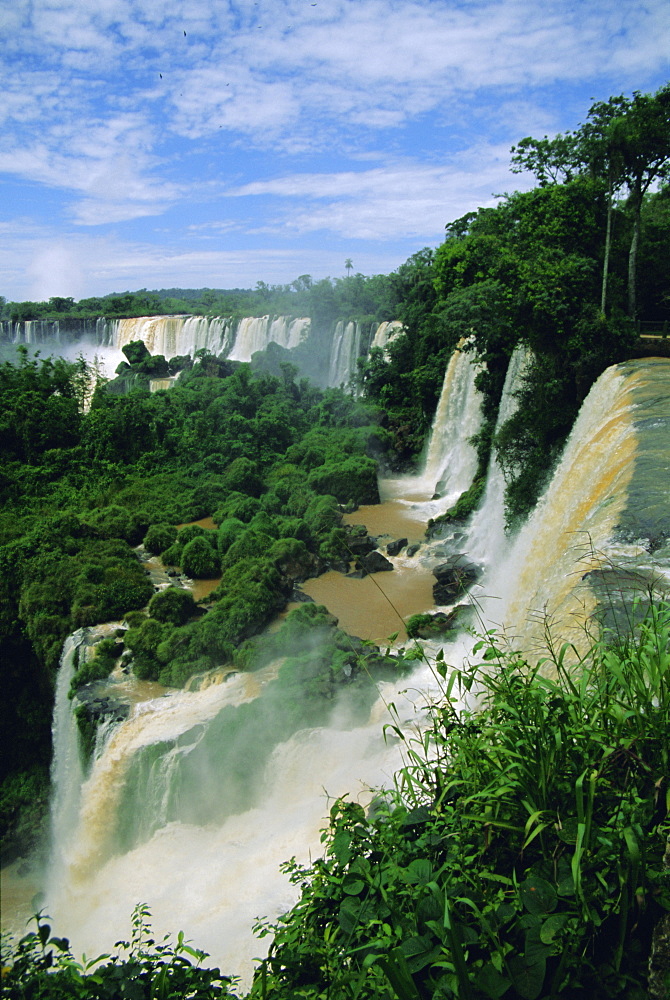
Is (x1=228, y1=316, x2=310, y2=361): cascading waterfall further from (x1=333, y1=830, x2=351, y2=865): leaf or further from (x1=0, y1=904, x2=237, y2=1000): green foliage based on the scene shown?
(x1=0, y1=904, x2=237, y2=1000): green foliage

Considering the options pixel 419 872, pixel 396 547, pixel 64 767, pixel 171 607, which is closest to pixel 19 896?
pixel 64 767

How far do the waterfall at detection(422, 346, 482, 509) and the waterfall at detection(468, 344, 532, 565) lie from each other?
8.20 ft

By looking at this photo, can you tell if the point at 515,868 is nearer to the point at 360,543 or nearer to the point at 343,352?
the point at 360,543

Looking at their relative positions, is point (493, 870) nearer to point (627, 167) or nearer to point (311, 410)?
point (627, 167)

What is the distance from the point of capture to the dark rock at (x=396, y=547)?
16203 millimetres

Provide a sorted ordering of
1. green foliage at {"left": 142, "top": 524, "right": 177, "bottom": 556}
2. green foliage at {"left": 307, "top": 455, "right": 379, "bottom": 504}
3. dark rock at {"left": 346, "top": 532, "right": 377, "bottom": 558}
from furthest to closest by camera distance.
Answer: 1. green foliage at {"left": 307, "top": 455, "right": 379, "bottom": 504}
2. green foliage at {"left": 142, "top": 524, "right": 177, "bottom": 556}
3. dark rock at {"left": 346, "top": 532, "right": 377, "bottom": 558}

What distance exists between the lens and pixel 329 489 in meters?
20.6

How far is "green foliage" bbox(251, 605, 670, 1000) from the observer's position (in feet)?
6.34

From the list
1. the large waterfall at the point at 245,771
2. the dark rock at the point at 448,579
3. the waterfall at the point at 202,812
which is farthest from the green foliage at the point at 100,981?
the dark rock at the point at 448,579

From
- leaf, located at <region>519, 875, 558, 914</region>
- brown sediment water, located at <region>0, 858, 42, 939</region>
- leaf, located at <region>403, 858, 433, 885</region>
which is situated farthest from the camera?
brown sediment water, located at <region>0, 858, 42, 939</region>

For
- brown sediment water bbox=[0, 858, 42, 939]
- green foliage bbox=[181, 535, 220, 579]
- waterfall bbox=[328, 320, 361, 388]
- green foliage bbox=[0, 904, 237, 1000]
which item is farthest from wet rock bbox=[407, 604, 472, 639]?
waterfall bbox=[328, 320, 361, 388]

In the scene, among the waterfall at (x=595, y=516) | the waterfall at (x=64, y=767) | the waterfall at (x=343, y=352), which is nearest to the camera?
the waterfall at (x=595, y=516)

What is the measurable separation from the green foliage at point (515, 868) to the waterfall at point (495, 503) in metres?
11.2

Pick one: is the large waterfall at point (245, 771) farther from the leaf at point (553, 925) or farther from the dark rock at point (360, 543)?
the dark rock at point (360, 543)
